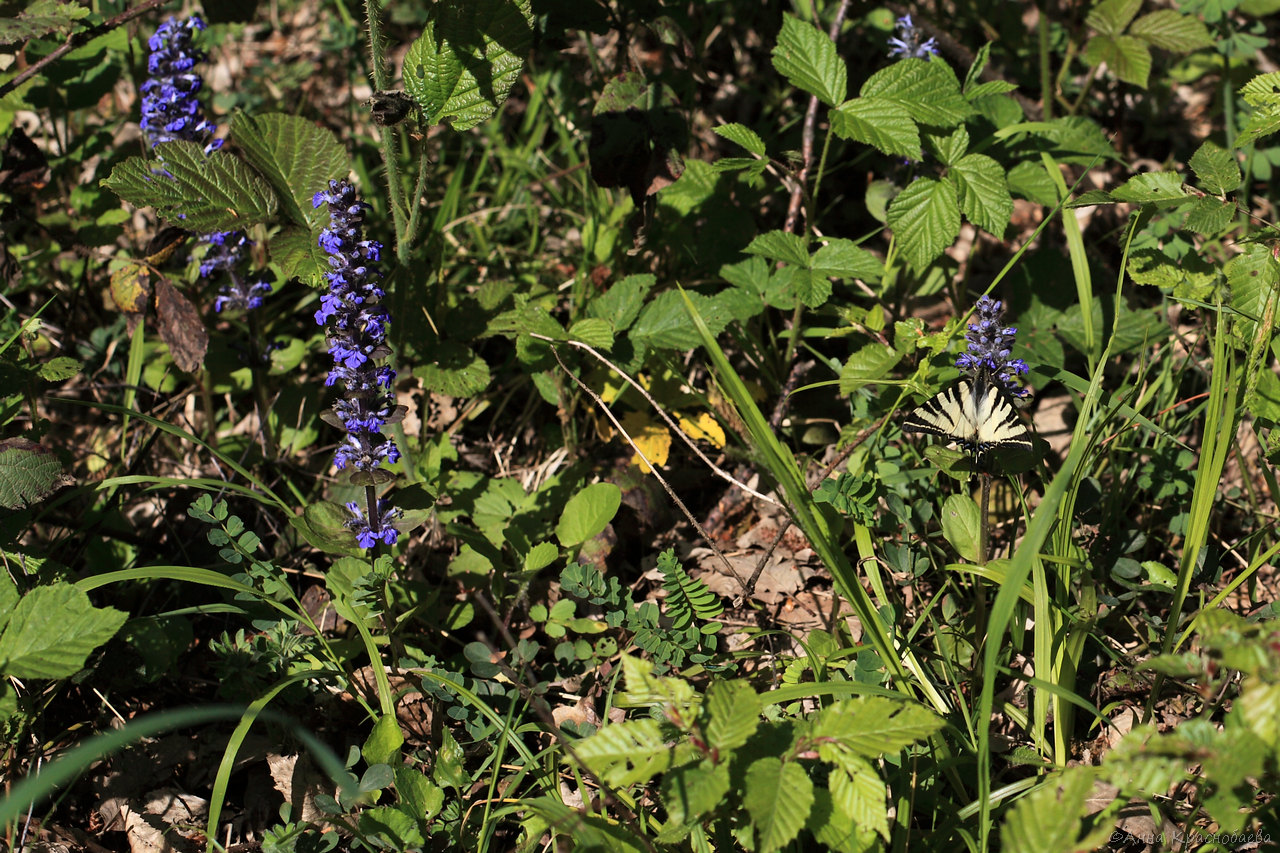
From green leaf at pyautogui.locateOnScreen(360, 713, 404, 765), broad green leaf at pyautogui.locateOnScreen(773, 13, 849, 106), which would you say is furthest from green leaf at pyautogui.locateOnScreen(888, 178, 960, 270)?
green leaf at pyautogui.locateOnScreen(360, 713, 404, 765)

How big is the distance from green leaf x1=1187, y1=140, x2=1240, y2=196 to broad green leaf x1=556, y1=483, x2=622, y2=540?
175cm

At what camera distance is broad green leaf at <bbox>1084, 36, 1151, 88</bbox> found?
3362 millimetres

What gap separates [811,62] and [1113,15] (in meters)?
1.51

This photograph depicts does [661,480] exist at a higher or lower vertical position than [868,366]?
lower

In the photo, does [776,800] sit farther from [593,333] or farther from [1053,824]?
[593,333]

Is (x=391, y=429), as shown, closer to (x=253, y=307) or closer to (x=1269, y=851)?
(x=253, y=307)

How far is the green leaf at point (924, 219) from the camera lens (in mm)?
2707

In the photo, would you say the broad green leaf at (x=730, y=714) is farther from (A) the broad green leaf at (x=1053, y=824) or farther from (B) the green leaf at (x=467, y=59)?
(B) the green leaf at (x=467, y=59)

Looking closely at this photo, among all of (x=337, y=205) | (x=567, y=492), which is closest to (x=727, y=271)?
(x=567, y=492)

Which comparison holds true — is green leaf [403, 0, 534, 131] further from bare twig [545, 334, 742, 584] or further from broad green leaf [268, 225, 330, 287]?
bare twig [545, 334, 742, 584]

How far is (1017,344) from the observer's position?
9.88 ft

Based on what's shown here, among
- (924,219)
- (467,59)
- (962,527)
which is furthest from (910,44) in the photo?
(962,527)

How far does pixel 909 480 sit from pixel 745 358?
2.81 feet

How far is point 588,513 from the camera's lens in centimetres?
259
